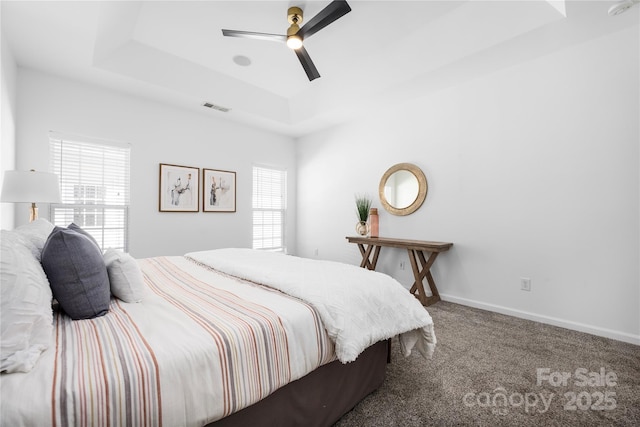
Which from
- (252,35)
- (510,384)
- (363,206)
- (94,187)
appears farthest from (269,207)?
(510,384)

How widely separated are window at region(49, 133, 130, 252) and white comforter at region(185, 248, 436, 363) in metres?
2.40

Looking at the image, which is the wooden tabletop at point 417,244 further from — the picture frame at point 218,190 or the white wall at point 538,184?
the picture frame at point 218,190

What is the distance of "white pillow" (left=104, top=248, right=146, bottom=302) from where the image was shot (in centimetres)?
141

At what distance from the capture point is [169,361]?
0.91 metres

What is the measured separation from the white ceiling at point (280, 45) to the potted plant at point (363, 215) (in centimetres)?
136

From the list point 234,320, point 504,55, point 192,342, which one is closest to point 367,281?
point 234,320

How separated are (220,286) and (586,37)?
11.8 feet

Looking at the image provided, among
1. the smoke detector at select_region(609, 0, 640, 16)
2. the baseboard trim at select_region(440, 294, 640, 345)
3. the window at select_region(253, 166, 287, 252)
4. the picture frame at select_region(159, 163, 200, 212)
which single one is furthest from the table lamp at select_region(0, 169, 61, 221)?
the smoke detector at select_region(609, 0, 640, 16)

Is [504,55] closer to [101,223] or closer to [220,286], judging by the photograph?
[220,286]

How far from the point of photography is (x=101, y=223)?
139 inches

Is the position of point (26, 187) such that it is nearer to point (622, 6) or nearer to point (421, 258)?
point (421, 258)

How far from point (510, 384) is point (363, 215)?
272 centimetres

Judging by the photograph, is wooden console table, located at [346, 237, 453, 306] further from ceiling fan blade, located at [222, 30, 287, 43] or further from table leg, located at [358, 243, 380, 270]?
ceiling fan blade, located at [222, 30, 287, 43]

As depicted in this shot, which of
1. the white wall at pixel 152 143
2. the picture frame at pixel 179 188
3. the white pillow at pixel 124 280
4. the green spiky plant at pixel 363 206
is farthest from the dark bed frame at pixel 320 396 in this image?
the picture frame at pixel 179 188
